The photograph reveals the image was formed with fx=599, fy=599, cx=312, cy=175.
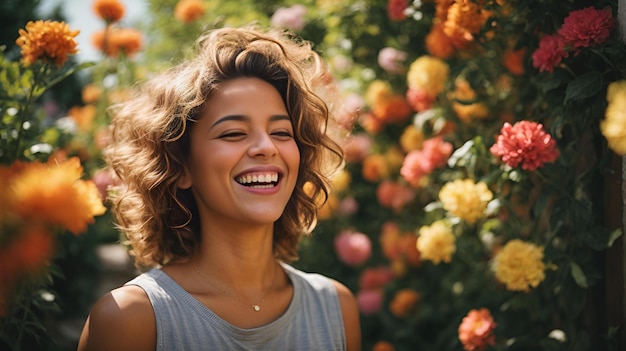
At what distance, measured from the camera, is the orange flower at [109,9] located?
2.60 meters

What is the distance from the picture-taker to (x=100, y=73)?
3459mm

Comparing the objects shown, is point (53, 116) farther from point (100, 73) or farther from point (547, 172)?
point (547, 172)

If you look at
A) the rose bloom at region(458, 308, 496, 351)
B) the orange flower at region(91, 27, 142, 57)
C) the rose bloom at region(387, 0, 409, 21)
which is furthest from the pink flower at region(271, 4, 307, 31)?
the rose bloom at region(458, 308, 496, 351)

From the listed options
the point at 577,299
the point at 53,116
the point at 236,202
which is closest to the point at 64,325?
the point at 53,116

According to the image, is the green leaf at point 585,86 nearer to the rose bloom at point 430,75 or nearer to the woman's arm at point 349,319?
the rose bloom at point 430,75

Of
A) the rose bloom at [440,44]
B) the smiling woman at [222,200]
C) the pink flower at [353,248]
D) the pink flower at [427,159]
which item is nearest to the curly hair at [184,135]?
the smiling woman at [222,200]

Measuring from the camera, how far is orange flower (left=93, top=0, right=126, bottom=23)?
2598 millimetres

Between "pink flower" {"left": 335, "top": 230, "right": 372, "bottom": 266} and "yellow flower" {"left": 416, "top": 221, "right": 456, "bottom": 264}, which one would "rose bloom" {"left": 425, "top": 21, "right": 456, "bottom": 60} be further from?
"pink flower" {"left": 335, "top": 230, "right": 372, "bottom": 266}

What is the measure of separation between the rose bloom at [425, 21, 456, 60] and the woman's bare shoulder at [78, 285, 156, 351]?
4.62 feet

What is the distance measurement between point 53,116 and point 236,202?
307 cm

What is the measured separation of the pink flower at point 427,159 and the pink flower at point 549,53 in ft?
1.92

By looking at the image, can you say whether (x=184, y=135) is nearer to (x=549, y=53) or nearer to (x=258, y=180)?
(x=258, y=180)

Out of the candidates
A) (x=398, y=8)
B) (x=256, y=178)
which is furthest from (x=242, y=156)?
(x=398, y=8)

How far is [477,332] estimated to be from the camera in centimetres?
195
